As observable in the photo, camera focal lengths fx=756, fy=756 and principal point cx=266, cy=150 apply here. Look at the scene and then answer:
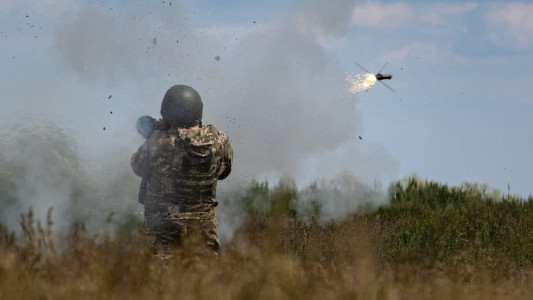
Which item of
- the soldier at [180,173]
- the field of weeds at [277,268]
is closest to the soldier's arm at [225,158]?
the soldier at [180,173]

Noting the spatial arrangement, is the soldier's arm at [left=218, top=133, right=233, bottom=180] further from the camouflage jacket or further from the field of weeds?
the field of weeds

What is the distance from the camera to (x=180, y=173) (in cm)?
866

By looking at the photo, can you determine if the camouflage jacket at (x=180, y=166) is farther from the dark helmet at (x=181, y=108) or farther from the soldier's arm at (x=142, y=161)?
the dark helmet at (x=181, y=108)

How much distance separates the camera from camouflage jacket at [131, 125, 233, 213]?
866 cm

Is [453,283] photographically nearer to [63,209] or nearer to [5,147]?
[63,209]

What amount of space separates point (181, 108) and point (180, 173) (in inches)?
29.9

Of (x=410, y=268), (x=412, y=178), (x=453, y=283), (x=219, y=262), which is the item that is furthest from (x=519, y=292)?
(x=412, y=178)

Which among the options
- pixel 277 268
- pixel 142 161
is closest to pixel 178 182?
pixel 142 161

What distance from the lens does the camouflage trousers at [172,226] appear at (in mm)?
8648

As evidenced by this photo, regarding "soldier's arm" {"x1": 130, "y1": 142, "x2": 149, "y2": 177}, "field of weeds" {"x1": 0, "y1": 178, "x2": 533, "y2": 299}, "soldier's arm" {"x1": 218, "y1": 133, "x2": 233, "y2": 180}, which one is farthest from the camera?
"soldier's arm" {"x1": 218, "y1": 133, "x2": 233, "y2": 180}

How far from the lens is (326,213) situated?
17047 mm

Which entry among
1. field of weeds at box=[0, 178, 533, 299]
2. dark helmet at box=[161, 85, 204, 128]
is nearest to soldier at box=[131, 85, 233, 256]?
dark helmet at box=[161, 85, 204, 128]

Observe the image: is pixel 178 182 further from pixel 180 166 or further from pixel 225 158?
pixel 225 158

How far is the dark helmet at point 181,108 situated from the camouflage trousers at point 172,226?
0.96 meters
